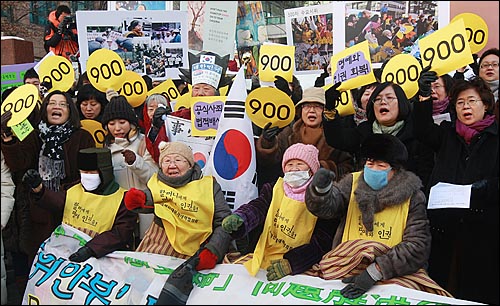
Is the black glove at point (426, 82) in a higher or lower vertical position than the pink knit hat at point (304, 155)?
higher

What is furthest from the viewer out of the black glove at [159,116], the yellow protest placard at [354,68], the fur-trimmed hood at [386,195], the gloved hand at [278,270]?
the black glove at [159,116]

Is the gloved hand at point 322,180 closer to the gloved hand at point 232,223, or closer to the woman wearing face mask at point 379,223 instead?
the woman wearing face mask at point 379,223

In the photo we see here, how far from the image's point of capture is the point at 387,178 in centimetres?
300

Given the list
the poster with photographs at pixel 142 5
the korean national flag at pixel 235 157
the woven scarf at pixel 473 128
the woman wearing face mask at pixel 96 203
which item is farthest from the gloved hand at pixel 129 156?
the poster with photographs at pixel 142 5

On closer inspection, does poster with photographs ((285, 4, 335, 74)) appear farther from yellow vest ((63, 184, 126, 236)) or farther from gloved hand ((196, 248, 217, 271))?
gloved hand ((196, 248, 217, 271))

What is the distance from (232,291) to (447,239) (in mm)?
1345

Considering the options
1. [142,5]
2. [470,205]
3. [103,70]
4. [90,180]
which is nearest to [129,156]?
[90,180]

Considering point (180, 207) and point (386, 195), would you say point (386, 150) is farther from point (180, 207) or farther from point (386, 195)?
point (180, 207)

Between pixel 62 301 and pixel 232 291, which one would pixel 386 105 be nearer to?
pixel 232 291

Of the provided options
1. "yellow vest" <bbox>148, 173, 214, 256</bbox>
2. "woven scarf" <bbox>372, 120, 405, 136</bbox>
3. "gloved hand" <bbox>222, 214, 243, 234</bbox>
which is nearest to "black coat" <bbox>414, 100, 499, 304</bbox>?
"woven scarf" <bbox>372, 120, 405, 136</bbox>

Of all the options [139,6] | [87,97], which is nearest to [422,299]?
[87,97]

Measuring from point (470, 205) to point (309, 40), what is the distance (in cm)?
267

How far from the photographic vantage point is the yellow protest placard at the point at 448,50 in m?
3.45

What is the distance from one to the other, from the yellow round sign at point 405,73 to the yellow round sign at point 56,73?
8.40 feet
